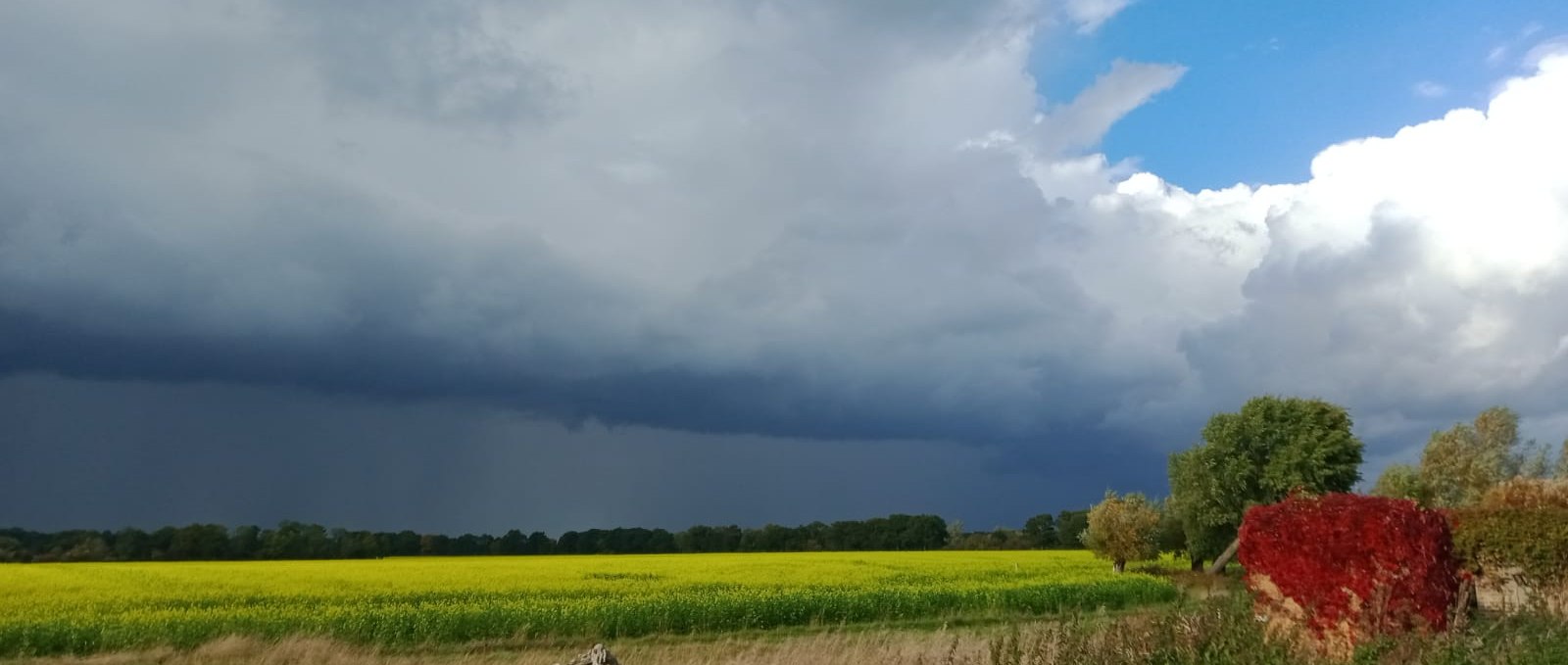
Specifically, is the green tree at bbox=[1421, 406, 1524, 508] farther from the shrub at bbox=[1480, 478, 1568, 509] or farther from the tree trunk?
the shrub at bbox=[1480, 478, 1568, 509]

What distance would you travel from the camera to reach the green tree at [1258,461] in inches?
1535

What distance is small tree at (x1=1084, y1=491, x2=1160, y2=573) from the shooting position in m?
41.3

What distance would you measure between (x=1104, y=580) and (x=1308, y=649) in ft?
68.7

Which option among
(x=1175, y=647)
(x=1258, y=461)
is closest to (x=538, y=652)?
(x=1175, y=647)

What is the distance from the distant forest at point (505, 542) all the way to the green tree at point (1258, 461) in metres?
27.9

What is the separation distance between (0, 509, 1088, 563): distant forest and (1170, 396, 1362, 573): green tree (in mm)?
27933

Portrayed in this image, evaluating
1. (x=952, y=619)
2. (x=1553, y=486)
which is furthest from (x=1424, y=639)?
(x=1553, y=486)

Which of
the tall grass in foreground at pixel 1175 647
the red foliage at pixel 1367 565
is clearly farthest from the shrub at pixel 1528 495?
the red foliage at pixel 1367 565

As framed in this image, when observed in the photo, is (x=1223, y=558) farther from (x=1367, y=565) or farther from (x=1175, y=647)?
(x=1175, y=647)

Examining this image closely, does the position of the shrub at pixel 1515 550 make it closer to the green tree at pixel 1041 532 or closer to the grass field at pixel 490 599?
the grass field at pixel 490 599

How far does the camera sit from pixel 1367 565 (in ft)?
38.0

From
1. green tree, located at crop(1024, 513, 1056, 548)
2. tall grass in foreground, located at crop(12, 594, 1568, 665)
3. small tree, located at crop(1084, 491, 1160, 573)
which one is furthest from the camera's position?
green tree, located at crop(1024, 513, 1056, 548)

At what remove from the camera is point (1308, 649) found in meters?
11.5

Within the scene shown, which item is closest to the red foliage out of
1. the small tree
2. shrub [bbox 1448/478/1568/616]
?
shrub [bbox 1448/478/1568/616]
